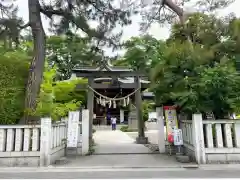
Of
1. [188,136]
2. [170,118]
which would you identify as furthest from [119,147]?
[188,136]

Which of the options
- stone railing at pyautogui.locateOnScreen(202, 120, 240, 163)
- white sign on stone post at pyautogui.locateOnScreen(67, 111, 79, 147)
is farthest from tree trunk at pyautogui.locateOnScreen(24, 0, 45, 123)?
stone railing at pyautogui.locateOnScreen(202, 120, 240, 163)

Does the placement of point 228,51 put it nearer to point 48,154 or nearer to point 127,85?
point 127,85

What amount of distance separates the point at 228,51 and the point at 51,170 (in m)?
7.61

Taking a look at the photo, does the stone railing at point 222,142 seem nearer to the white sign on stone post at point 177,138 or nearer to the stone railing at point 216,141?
the stone railing at point 216,141

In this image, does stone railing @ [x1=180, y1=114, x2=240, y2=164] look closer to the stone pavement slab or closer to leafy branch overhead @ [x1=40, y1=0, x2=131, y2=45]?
the stone pavement slab

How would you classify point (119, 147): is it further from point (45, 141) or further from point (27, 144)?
point (27, 144)

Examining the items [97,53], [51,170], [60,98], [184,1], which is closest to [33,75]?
[97,53]

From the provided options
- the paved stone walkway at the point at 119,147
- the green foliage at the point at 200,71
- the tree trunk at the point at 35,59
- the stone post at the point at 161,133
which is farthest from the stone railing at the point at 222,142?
the tree trunk at the point at 35,59

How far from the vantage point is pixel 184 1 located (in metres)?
10.3

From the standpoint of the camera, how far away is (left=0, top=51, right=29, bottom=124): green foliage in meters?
8.32

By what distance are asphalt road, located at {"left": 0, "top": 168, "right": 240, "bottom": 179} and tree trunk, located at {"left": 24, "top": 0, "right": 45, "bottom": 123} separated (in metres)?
2.34

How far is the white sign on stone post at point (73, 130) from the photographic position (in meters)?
9.66

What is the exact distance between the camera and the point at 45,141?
305 inches

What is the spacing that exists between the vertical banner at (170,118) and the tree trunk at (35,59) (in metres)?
5.20
